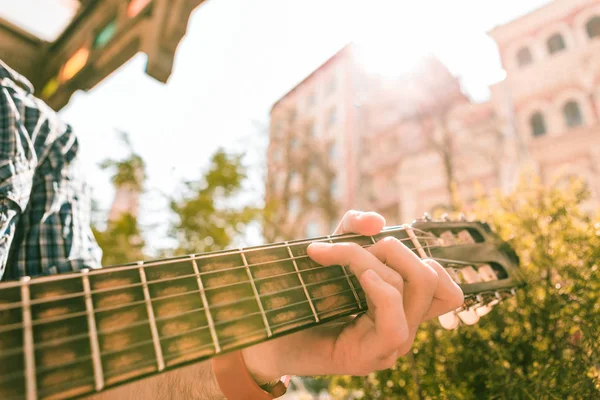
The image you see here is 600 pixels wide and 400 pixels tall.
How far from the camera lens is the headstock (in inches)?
51.3

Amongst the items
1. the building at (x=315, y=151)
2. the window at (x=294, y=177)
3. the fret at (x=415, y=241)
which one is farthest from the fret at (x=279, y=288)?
the window at (x=294, y=177)

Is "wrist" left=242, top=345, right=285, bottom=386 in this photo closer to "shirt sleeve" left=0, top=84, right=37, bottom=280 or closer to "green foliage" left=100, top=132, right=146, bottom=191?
"shirt sleeve" left=0, top=84, right=37, bottom=280

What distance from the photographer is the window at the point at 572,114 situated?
475 inches

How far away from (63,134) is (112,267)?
3.62 ft

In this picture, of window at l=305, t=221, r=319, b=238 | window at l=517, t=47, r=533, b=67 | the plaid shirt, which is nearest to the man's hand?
the plaid shirt

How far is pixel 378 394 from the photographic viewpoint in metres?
1.95

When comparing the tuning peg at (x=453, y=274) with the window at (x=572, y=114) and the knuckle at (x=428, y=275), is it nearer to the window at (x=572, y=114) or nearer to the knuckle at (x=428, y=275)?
the knuckle at (x=428, y=275)

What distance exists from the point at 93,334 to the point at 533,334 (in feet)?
5.51

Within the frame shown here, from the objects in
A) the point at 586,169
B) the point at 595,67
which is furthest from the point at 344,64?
the point at 586,169

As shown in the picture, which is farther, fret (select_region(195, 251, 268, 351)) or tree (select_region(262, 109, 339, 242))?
tree (select_region(262, 109, 339, 242))

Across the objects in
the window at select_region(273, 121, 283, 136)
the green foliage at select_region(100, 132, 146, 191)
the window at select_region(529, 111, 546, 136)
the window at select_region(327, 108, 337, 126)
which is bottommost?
the green foliage at select_region(100, 132, 146, 191)

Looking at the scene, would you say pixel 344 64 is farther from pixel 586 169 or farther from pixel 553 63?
pixel 586 169

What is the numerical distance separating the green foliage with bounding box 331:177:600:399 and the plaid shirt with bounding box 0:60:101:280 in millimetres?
1646

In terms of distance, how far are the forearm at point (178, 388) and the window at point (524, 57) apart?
16.4 meters
